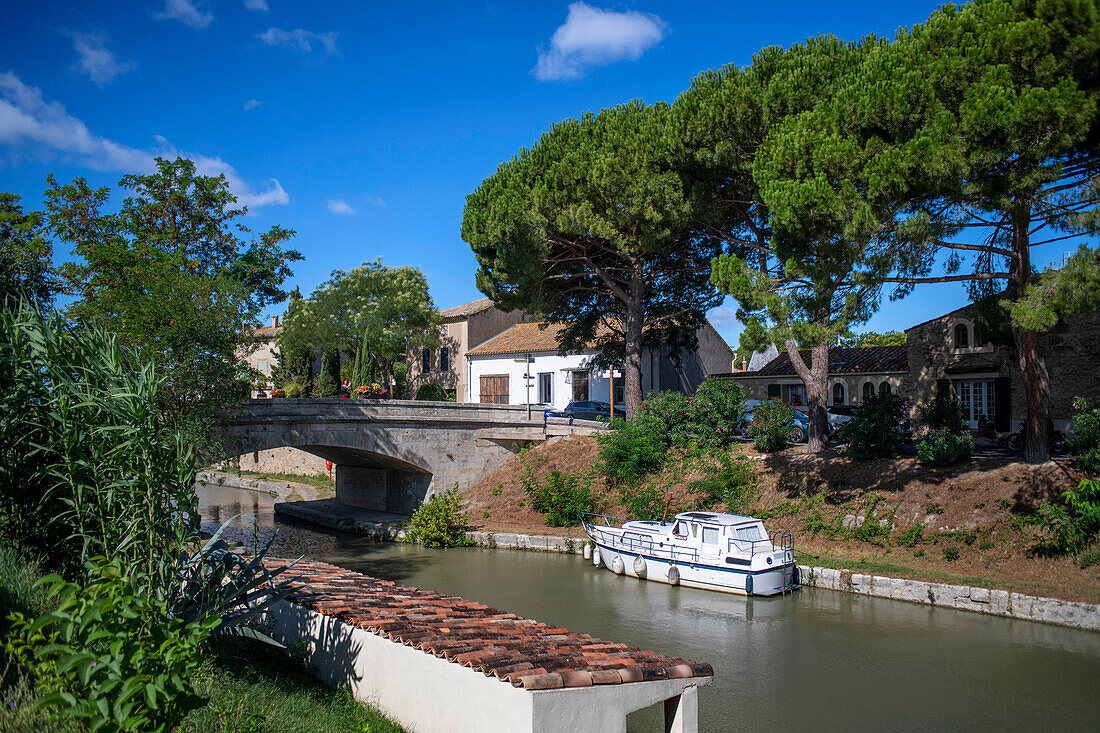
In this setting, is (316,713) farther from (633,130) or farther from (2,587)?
(633,130)

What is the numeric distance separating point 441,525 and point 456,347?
1969cm

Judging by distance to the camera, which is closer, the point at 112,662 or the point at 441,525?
the point at 112,662

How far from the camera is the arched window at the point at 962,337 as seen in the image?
23.7 metres

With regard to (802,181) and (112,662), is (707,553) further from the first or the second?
(112,662)

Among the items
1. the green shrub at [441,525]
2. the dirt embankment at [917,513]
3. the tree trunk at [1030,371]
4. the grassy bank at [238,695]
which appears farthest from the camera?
the green shrub at [441,525]

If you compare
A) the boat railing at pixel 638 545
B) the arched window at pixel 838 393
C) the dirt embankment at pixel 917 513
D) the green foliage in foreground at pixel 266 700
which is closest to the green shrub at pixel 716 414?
the dirt embankment at pixel 917 513

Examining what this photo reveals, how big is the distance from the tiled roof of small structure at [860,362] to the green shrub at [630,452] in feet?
27.8

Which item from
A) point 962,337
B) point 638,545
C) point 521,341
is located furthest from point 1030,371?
point 521,341

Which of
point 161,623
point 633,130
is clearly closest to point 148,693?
point 161,623

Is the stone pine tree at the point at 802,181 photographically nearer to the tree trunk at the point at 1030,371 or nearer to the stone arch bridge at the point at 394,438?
the tree trunk at the point at 1030,371

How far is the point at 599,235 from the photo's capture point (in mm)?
22281

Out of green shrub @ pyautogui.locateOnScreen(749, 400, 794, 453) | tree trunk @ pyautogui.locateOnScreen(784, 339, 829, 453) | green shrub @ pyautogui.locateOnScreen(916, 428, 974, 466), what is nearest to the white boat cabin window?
green shrub @ pyautogui.locateOnScreen(916, 428, 974, 466)

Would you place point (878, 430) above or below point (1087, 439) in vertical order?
above

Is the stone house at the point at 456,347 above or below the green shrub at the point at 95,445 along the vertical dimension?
above
